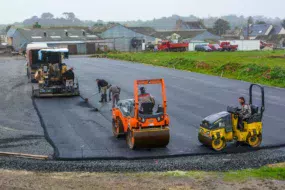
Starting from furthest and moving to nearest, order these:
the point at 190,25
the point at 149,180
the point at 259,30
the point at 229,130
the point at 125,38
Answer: the point at 190,25 → the point at 259,30 → the point at 125,38 → the point at 229,130 → the point at 149,180

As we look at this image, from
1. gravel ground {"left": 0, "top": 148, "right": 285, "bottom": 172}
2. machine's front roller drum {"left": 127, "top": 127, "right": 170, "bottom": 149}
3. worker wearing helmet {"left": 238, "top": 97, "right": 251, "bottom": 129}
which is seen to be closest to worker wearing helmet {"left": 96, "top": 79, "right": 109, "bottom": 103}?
machine's front roller drum {"left": 127, "top": 127, "right": 170, "bottom": 149}

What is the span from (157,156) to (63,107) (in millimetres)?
9294

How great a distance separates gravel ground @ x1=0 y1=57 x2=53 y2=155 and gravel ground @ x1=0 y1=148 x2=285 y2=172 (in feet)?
3.54

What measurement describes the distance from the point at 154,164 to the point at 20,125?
7.08 m

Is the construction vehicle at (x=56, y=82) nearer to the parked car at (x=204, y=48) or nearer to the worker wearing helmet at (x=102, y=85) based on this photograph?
the worker wearing helmet at (x=102, y=85)

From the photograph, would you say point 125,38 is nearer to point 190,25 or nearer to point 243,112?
point 190,25

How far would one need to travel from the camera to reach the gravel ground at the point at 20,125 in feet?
43.7

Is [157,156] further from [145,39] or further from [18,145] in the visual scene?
[145,39]

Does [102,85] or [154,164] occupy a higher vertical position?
[102,85]

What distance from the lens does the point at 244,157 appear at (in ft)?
40.5

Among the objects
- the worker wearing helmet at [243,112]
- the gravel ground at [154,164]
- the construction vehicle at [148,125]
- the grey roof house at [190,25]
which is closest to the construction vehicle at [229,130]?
the worker wearing helmet at [243,112]

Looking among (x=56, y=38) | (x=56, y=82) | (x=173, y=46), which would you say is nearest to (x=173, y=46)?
(x=173, y=46)

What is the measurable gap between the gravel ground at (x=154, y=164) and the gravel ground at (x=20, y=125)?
1.08 metres

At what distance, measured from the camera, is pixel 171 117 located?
18047 millimetres
